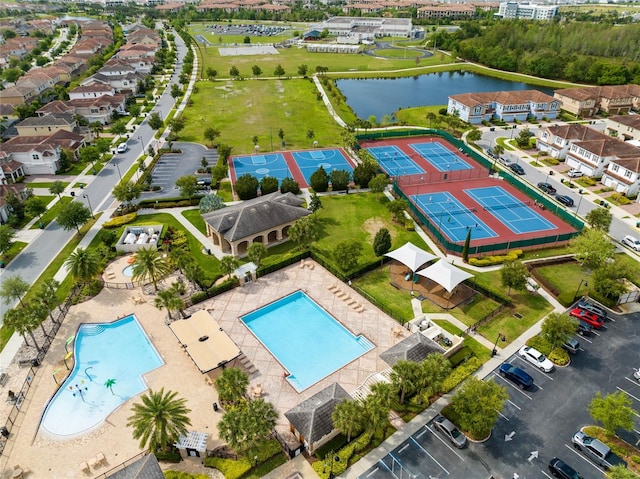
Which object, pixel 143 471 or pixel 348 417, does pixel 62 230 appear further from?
pixel 348 417

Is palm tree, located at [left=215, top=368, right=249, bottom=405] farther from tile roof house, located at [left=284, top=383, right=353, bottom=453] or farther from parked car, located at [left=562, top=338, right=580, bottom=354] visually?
parked car, located at [left=562, top=338, right=580, bottom=354]

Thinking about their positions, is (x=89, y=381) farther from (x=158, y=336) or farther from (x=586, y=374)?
(x=586, y=374)

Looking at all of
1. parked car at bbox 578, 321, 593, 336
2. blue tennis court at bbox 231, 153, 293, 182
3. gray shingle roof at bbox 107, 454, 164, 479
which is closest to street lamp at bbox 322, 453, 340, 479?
gray shingle roof at bbox 107, 454, 164, 479

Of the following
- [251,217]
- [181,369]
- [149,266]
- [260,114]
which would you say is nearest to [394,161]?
[251,217]

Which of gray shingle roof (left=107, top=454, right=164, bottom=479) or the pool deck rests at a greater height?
gray shingle roof (left=107, top=454, right=164, bottom=479)

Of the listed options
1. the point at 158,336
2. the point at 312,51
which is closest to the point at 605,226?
the point at 158,336

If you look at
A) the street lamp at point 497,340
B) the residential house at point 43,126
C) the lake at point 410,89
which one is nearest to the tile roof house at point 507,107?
the lake at point 410,89
